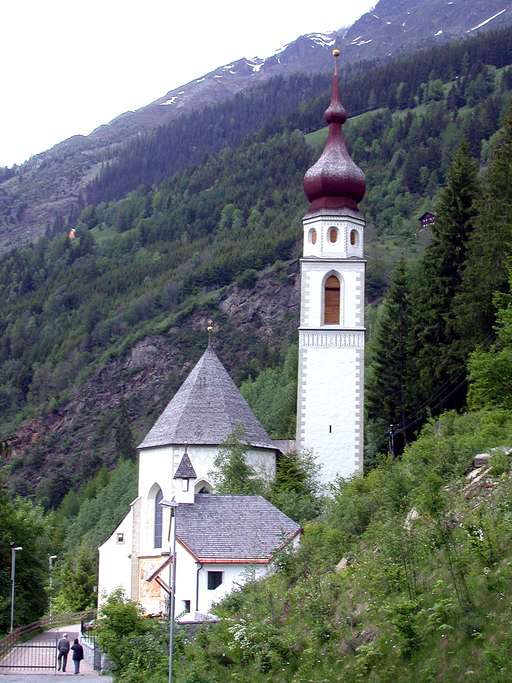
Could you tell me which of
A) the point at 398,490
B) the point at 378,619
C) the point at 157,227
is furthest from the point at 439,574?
the point at 157,227

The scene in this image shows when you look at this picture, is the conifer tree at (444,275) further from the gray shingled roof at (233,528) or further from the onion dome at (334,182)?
the gray shingled roof at (233,528)

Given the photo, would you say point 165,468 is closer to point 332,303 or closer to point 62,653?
point 332,303

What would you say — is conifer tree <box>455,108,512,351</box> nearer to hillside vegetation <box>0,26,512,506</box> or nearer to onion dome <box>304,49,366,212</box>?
onion dome <box>304,49,366,212</box>

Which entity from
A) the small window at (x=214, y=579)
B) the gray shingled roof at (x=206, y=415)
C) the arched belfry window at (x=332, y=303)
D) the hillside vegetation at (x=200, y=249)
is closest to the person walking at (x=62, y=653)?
the small window at (x=214, y=579)

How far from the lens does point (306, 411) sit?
1967 inches

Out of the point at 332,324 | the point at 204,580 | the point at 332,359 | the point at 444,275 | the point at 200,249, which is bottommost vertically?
the point at 204,580

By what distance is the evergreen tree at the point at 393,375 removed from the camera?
53.8 m

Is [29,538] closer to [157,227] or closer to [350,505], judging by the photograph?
[350,505]

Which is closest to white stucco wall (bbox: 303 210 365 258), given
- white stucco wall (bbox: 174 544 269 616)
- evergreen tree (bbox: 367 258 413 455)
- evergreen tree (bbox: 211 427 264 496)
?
evergreen tree (bbox: 367 258 413 455)

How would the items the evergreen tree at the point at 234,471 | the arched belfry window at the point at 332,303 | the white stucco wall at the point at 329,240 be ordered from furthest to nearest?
1. the white stucco wall at the point at 329,240
2. the arched belfry window at the point at 332,303
3. the evergreen tree at the point at 234,471

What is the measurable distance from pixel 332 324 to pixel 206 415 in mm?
6265

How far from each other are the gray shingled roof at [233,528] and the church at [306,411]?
56.6 inches

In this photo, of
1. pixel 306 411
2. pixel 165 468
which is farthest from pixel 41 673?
pixel 306 411

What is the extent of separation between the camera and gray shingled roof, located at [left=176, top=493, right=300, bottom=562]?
Answer: 39.1m
